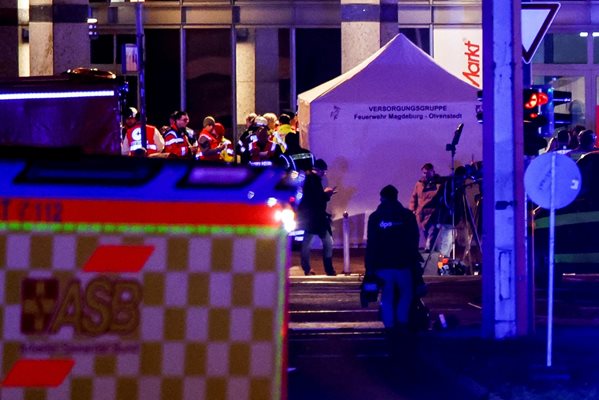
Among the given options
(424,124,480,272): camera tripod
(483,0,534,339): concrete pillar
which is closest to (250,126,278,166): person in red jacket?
(424,124,480,272): camera tripod

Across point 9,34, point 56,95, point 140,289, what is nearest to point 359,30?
point 9,34

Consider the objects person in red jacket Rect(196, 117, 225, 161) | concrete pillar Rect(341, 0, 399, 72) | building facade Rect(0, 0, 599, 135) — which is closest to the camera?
person in red jacket Rect(196, 117, 225, 161)

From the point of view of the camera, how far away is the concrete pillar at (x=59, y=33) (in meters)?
28.5

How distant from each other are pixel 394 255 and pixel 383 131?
8496 mm

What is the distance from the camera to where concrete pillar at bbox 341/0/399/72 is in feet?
95.2

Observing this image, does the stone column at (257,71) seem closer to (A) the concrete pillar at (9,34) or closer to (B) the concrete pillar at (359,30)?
(B) the concrete pillar at (359,30)

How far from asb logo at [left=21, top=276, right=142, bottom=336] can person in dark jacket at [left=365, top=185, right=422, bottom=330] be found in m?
9.30

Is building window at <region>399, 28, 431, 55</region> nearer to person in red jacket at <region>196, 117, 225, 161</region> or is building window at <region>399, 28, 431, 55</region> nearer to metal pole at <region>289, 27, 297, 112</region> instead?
metal pole at <region>289, 27, 297, 112</region>

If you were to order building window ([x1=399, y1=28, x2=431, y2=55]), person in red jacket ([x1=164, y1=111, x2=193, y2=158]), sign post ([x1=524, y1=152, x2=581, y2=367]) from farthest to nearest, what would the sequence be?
1. building window ([x1=399, y1=28, x2=431, y2=55])
2. person in red jacket ([x1=164, y1=111, x2=193, y2=158])
3. sign post ([x1=524, y1=152, x2=581, y2=367])

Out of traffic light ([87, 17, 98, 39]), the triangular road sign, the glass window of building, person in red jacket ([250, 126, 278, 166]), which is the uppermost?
traffic light ([87, 17, 98, 39])

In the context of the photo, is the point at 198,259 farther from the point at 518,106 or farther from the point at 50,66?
the point at 50,66

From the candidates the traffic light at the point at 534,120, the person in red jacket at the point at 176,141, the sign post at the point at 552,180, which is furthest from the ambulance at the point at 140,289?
the person in red jacket at the point at 176,141

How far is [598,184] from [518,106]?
4100mm

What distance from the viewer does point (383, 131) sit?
21.5m
